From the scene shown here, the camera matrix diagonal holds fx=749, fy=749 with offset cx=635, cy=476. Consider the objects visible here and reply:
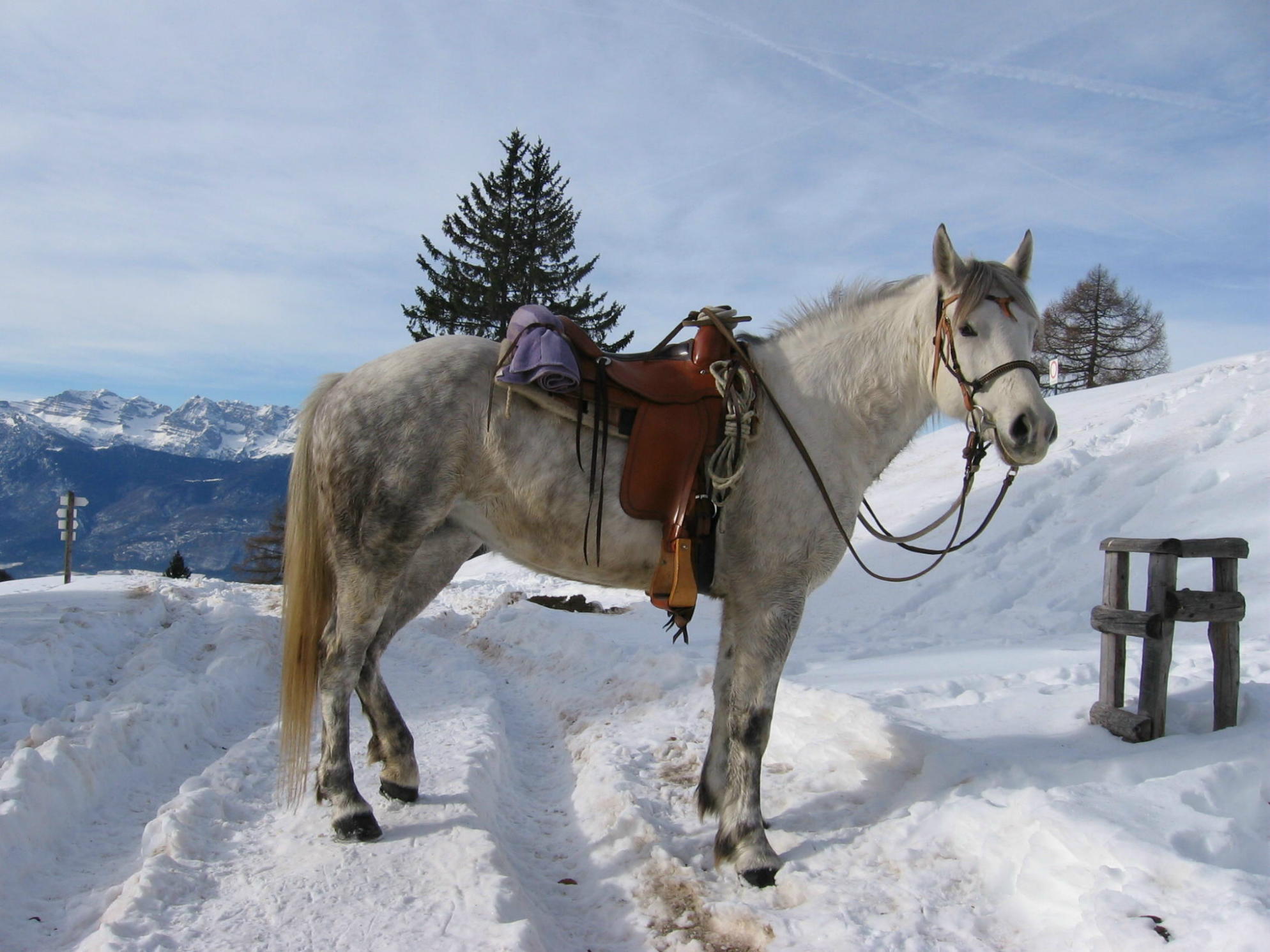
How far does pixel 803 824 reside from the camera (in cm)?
378

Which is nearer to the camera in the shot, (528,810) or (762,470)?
(762,470)

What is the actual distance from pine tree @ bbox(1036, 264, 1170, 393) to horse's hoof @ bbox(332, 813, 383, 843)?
40.1 metres

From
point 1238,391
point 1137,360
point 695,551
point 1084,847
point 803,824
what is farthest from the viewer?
point 1137,360

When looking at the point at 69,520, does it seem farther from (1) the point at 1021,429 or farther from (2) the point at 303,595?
(1) the point at 1021,429

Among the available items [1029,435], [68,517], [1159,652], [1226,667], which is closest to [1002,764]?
[1159,652]

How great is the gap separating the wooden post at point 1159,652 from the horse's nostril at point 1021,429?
5.56 ft

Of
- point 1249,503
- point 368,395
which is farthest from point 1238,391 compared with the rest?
point 368,395

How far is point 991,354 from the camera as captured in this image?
10.9 ft

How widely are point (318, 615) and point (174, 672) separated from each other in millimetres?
3818

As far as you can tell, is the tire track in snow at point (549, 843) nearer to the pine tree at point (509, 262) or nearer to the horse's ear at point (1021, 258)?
the horse's ear at point (1021, 258)

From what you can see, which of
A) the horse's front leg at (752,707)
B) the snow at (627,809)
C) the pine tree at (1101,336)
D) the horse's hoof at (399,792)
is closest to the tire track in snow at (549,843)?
the snow at (627,809)

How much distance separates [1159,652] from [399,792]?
13.8 feet

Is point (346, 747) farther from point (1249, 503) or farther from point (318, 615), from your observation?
point (1249, 503)

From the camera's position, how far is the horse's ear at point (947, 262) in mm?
3373
